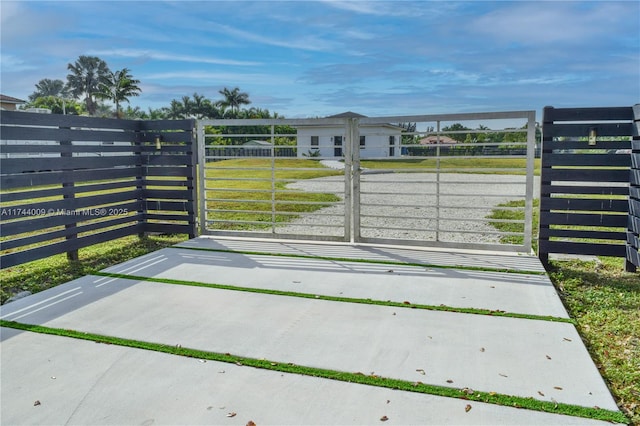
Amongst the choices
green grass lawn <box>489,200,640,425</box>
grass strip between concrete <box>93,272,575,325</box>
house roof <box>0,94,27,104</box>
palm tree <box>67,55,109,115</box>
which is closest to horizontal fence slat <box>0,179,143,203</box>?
grass strip between concrete <box>93,272,575,325</box>

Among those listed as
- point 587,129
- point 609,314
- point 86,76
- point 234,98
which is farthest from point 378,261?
point 86,76

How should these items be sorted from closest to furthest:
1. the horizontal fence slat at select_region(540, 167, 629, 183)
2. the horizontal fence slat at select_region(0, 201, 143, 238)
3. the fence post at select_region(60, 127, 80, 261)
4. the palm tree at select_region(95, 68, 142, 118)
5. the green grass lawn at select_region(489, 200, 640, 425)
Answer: the green grass lawn at select_region(489, 200, 640, 425), the horizontal fence slat at select_region(0, 201, 143, 238), the horizontal fence slat at select_region(540, 167, 629, 183), the fence post at select_region(60, 127, 80, 261), the palm tree at select_region(95, 68, 142, 118)

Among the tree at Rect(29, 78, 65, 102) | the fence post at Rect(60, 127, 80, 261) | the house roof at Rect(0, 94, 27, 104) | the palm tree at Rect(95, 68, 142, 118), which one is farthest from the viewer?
the tree at Rect(29, 78, 65, 102)

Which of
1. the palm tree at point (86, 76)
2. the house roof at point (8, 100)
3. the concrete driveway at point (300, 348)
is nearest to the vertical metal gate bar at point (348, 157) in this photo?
the concrete driveway at point (300, 348)

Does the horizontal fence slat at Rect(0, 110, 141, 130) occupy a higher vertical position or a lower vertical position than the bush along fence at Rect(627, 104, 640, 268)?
higher

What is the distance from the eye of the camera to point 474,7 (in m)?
8.33

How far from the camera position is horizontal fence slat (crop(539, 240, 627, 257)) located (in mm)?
5465

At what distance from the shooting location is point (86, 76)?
61906 millimetres

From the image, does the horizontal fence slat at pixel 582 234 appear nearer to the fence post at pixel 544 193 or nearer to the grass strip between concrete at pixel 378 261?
the fence post at pixel 544 193

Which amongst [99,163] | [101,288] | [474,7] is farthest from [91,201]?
[474,7]

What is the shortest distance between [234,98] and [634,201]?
166 ft

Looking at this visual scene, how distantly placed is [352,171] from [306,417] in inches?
176

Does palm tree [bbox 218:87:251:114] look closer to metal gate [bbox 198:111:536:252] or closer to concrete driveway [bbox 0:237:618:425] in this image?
metal gate [bbox 198:111:536:252]

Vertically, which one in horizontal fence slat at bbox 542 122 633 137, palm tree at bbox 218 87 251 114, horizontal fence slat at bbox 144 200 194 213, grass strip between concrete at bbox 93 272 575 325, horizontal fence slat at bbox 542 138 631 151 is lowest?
grass strip between concrete at bbox 93 272 575 325
